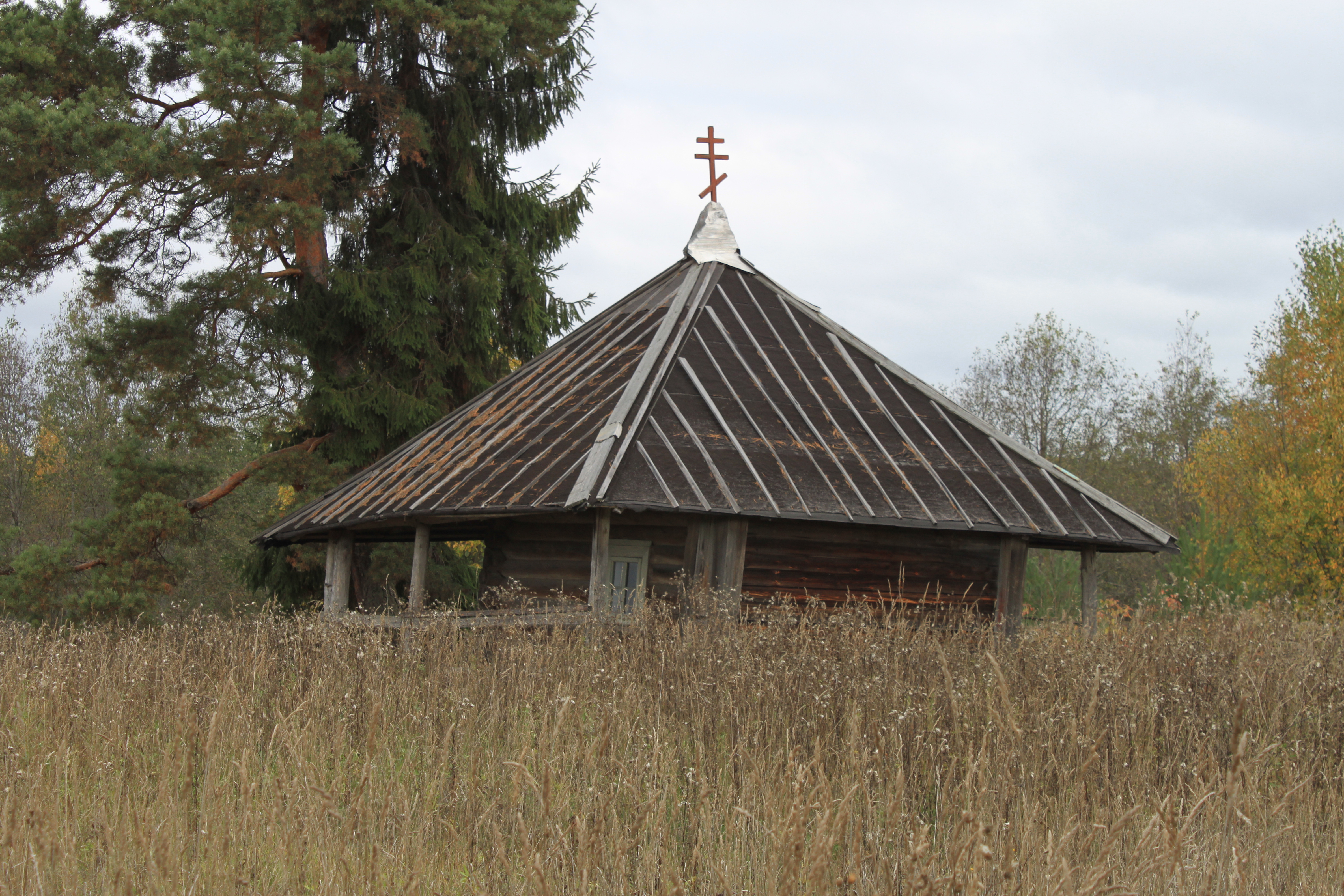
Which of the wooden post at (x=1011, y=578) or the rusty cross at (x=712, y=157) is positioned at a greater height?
the rusty cross at (x=712, y=157)

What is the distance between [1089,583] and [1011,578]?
3.61 ft

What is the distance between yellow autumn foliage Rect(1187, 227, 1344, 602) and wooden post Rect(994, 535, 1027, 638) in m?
10.6

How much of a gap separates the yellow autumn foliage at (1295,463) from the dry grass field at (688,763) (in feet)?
49.6

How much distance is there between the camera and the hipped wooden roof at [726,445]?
840 centimetres

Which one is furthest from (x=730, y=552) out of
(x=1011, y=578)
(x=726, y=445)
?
(x=1011, y=578)

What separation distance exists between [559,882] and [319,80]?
1282cm

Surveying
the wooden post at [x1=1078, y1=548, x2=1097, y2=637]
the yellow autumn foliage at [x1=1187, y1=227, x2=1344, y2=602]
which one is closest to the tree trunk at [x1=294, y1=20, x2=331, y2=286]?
the wooden post at [x1=1078, y1=548, x2=1097, y2=637]

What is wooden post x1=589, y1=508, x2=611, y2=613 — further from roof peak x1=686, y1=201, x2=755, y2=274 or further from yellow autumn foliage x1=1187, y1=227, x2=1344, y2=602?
yellow autumn foliage x1=1187, y1=227, x2=1344, y2=602

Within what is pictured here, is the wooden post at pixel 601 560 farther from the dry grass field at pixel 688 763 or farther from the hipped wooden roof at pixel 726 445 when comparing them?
the dry grass field at pixel 688 763

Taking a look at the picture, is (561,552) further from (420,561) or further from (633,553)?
(420,561)

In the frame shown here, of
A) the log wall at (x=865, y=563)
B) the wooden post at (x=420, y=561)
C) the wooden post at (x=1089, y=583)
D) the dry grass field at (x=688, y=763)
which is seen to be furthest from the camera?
the wooden post at (x=1089, y=583)

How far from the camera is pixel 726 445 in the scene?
29.2 feet

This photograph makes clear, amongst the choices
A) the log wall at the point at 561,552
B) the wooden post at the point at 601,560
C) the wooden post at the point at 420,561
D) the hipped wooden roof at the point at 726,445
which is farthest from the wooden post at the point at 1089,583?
the wooden post at the point at 420,561

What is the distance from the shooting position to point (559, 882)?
301 centimetres
